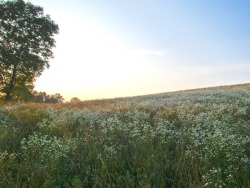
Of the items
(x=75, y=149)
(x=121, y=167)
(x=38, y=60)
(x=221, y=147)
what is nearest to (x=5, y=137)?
(x=75, y=149)

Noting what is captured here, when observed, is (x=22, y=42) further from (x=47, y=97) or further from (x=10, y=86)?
(x=47, y=97)

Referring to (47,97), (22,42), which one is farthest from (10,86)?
(47,97)

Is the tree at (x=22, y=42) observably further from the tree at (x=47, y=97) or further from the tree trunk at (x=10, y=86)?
the tree at (x=47, y=97)

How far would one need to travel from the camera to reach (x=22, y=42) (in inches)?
1361

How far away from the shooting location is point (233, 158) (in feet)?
18.1

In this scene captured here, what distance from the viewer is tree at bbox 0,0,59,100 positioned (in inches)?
1337

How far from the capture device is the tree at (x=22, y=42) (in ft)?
111

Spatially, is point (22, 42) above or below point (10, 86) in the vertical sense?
above

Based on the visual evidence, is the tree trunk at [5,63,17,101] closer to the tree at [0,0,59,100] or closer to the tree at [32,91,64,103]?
the tree at [0,0,59,100]

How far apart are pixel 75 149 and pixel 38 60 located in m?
30.7

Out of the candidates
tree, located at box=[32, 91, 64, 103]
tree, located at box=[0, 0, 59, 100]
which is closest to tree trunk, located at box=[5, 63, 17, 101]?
tree, located at box=[0, 0, 59, 100]

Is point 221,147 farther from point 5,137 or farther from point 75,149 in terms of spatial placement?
point 5,137

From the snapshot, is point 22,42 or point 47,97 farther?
point 47,97

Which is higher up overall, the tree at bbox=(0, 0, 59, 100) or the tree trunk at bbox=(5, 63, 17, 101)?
the tree at bbox=(0, 0, 59, 100)
